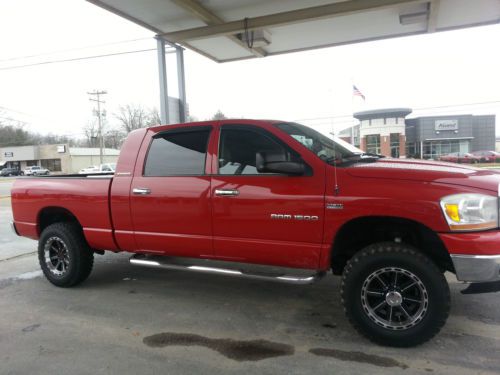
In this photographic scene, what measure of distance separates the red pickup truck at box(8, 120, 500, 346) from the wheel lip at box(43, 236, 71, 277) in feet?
0.21

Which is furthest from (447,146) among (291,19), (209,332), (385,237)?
(209,332)

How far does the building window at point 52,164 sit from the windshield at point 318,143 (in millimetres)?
78190

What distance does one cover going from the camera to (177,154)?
480 centimetres

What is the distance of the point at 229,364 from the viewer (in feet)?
11.3

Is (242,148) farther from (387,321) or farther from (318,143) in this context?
(387,321)

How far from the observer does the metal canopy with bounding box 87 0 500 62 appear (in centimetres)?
750

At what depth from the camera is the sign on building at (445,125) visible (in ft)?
162

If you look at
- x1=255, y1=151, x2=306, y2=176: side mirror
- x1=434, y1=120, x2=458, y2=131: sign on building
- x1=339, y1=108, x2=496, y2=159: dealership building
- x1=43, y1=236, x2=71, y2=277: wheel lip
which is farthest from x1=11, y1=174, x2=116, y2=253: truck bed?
x1=434, y1=120, x2=458, y2=131: sign on building

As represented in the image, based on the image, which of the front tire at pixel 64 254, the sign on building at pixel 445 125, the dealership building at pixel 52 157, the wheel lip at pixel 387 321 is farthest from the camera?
the dealership building at pixel 52 157

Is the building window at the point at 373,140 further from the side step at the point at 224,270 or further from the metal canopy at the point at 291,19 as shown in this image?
the side step at the point at 224,270

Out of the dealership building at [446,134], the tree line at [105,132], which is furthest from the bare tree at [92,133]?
the dealership building at [446,134]

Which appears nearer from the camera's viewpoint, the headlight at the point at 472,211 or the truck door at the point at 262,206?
the headlight at the point at 472,211

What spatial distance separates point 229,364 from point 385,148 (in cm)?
3991

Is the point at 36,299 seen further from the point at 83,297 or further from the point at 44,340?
the point at 44,340
